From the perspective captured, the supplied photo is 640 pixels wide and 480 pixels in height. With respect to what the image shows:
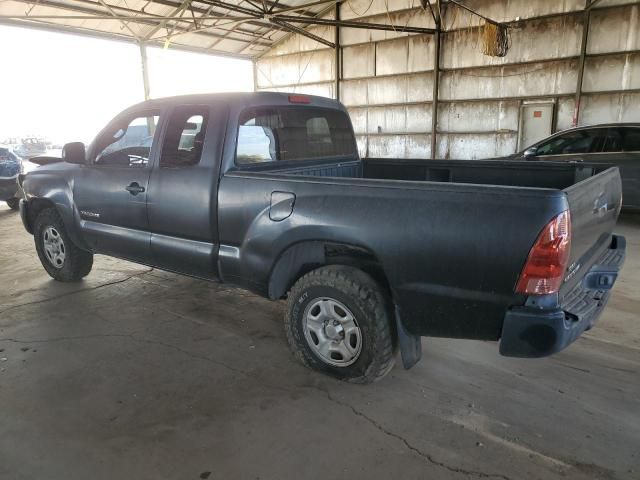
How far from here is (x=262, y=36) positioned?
17.9 meters

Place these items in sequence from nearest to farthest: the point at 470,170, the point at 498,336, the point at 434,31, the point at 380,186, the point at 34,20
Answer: the point at 498,336
the point at 380,186
the point at 470,170
the point at 34,20
the point at 434,31

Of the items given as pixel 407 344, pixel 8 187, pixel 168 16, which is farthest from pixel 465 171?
pixel 168 16

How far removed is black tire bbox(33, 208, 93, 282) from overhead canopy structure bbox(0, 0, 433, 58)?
9.59m

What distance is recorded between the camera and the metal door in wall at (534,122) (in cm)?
1277

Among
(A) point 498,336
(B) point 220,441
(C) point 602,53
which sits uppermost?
(C) point 602,53

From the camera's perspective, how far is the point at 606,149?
7.71 m

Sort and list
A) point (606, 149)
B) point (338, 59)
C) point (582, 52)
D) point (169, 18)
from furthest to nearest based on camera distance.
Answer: point (338, 59) < point (169, 18) < point (582, 52) < point (606, 149)

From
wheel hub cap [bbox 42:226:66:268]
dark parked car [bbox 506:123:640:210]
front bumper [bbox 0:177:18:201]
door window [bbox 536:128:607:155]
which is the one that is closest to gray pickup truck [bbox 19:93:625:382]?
wheel hub cap [bbox 42:226:66:268]

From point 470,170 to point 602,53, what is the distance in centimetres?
1073

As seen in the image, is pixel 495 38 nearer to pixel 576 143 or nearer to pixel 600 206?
pixel 576 143

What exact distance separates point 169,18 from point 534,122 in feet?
36.3

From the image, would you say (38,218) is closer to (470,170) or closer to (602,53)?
(470,170)

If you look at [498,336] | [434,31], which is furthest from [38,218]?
[434,31]

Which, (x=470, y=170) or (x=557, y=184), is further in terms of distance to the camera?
(x=470, y=170)
